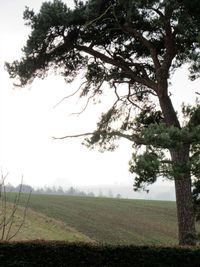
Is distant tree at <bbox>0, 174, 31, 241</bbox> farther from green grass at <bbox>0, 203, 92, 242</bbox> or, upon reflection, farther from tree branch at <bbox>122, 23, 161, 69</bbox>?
tree branch at <bbox>122, 23, 161, 69</bbox>

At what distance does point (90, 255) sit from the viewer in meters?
11.5

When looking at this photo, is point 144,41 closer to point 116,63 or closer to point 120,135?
point 116,63

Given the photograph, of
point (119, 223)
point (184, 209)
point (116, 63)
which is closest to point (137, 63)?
point (116, 63)

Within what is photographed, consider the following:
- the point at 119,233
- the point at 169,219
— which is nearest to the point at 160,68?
the point at 119,233

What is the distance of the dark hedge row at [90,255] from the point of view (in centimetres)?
1106

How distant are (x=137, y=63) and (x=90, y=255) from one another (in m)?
9.93

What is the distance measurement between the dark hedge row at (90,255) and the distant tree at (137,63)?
7.11 ft

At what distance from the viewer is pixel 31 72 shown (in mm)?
17797

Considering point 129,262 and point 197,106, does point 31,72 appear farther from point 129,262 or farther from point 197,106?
point 129,262

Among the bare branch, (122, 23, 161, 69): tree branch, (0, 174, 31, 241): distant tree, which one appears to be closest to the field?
(0, 174, 31, 241): distant tree

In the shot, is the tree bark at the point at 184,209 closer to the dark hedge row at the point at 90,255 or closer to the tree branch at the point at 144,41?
the dark hedge row at the point at 90,255

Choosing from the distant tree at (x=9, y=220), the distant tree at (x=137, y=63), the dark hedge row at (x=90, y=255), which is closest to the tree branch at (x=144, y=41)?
the distant tree at (x=137, y=63)

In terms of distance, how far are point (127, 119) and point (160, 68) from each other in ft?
11.9

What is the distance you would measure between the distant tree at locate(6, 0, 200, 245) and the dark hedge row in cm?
217
